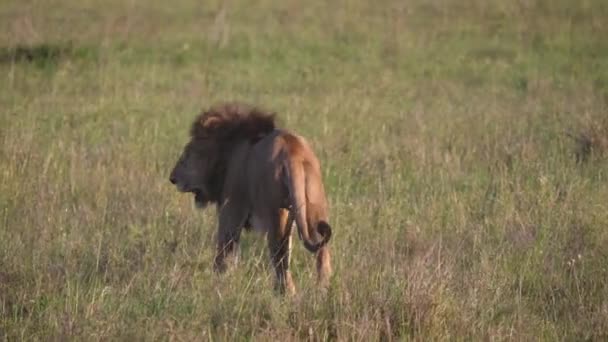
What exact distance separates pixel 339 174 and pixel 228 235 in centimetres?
249

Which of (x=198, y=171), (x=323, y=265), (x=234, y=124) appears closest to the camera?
(x=323, y=265)

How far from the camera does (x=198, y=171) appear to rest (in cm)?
659

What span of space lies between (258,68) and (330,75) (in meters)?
1.01

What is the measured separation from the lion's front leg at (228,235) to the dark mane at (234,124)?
1.42ft

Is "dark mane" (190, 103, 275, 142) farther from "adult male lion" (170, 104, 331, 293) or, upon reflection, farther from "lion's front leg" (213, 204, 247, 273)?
"lion's front leg" (213, 204, 247, 273)

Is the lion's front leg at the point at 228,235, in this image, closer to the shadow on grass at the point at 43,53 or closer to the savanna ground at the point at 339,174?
the savanna ground at the point at 339,174

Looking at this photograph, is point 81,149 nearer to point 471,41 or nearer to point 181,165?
point 181,165

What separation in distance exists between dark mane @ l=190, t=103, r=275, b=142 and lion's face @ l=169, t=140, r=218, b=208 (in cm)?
7

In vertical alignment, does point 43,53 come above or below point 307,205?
above

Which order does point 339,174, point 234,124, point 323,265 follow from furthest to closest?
point 339,174 < point 234,124 < point 323,265

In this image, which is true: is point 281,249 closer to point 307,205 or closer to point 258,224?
point 258,224

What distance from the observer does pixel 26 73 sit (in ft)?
42.8

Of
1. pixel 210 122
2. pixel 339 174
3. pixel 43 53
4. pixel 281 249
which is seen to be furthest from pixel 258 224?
pixel 43 53

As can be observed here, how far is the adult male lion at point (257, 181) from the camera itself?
5.67 metres
